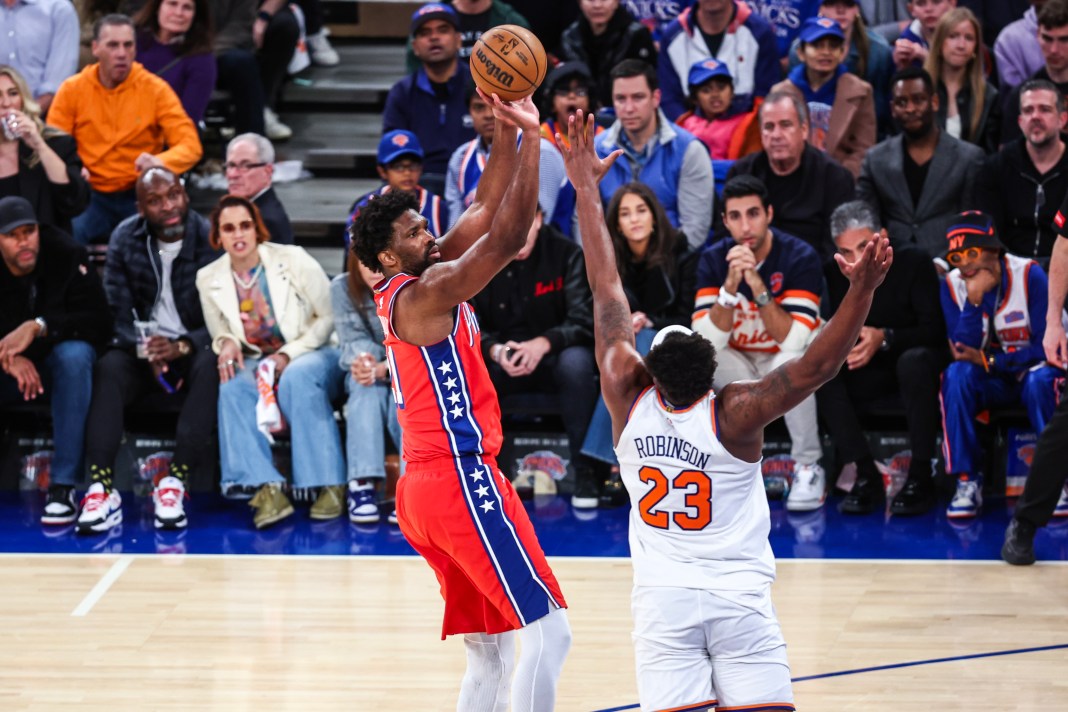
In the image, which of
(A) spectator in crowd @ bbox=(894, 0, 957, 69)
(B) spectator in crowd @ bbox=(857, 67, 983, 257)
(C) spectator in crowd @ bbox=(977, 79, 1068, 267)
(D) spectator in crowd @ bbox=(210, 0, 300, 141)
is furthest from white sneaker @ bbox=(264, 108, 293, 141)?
(C) spectator in crowd @ bbox=(977, 79, 1068, 267)

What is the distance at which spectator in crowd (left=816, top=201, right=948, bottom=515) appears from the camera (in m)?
8.02

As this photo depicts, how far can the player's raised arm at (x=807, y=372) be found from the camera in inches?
159

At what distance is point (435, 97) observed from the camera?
9.98m

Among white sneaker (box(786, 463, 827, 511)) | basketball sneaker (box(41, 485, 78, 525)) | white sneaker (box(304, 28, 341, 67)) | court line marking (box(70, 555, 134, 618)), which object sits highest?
white sneaker (box(304, 28, 341, 67))

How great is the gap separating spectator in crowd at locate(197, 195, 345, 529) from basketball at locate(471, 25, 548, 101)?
3.69 m

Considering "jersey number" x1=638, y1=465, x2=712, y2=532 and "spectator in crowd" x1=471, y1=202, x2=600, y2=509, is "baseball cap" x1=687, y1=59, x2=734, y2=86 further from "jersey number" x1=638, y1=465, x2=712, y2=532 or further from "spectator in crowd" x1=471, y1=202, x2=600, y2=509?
"jersey number" x1=638, y1=465, x2=712, y2=532

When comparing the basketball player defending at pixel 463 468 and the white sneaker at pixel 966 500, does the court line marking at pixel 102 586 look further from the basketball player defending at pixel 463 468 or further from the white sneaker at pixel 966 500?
the white sneaker at pixel 966 500

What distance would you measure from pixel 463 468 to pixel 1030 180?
5006mm

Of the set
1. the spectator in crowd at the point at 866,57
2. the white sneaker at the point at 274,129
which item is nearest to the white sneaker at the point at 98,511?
the white sneaker at the point at 274,129

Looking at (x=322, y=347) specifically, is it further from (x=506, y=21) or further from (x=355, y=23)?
(x=355, y=23)

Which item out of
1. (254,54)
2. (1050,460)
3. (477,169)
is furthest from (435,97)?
(1050,460)

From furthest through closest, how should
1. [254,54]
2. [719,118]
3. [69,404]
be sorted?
[254,54], [719,118], [69,404]

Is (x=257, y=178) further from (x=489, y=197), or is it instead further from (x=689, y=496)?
(x=689, y=496)

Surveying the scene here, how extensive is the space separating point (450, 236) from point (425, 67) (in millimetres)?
5267
